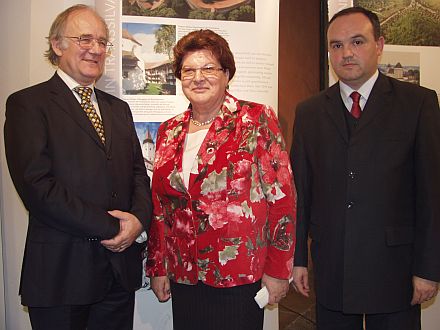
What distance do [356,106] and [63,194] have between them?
4.29 ft

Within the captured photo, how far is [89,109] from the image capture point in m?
1.96

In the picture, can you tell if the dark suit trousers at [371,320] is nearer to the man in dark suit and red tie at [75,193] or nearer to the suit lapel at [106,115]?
the man in dark suit and red tie at [75,193]

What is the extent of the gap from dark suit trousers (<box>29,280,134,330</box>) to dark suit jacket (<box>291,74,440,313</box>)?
3.04 feet

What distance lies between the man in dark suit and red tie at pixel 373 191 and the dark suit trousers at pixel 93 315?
0.90 meters

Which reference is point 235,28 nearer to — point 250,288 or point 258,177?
point 258,177

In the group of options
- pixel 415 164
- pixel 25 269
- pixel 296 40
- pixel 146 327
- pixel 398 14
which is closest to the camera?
pixel 25 269

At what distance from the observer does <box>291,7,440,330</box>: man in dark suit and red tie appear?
1.90m

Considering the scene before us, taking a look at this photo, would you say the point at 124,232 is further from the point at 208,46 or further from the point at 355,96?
the point at 355,96

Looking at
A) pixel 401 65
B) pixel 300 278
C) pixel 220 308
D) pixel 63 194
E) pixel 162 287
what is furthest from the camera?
pixel 401 65

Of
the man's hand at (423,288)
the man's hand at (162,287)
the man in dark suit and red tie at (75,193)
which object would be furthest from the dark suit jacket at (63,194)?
the man's hand at (423,288)

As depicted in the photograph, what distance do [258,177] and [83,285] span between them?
82cm

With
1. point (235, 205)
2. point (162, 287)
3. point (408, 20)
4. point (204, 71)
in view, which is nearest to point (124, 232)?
point (162, 287)

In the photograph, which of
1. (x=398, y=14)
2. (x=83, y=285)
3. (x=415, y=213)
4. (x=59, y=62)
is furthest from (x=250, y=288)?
(x=398, y=14)

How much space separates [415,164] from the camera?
1914 mm
